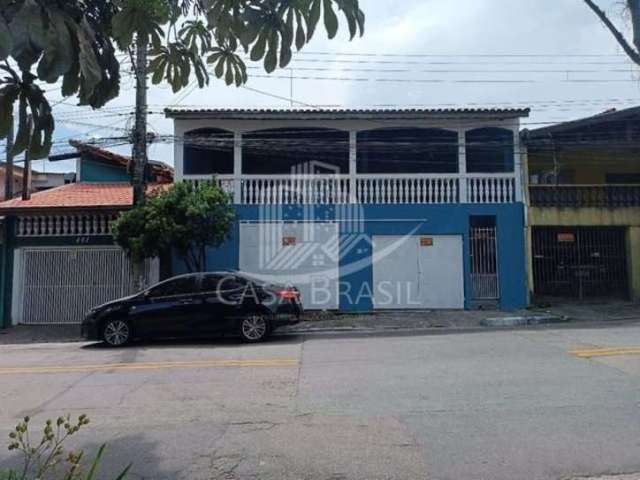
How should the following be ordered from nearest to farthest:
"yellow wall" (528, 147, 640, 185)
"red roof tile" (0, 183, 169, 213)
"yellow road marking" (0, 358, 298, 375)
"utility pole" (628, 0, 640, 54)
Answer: "utility pole" (628, 0, 640, 54) < "yellow road marking" (0, 358, 298, 375) < "red roof tile" (0, 183, 169, 213) < "yellow wall" (528, 147, 640, 185)

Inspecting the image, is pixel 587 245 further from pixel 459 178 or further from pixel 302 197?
pixel 302 197

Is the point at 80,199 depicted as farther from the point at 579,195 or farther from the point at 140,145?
the point at 579,195

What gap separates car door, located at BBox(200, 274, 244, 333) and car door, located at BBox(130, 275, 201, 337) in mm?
207

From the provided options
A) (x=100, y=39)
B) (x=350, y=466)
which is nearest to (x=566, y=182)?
(x=350, y=466)

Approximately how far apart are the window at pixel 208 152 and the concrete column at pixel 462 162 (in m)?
6.39

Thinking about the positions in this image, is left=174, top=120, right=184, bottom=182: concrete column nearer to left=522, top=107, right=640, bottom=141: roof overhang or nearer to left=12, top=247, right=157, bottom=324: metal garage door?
left=12, top=247, right=157, bottom=324: metal garage door

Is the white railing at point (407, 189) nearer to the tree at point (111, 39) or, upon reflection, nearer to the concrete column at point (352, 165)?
the concrete column at point (352, 165)

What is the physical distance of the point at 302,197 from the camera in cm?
1605

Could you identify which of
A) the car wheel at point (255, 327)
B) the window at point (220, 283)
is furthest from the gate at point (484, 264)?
the window at point (220, 283)

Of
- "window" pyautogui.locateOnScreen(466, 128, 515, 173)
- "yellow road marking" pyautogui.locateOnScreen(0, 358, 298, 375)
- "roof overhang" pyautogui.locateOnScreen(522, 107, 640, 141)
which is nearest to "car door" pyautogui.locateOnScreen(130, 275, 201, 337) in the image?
"yellow road marking" pyautogui.locateOnScreen(0, 358, 298, 375)

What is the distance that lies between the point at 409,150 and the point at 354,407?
12.4 meters

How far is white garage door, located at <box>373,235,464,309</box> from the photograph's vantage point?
51.9 ft

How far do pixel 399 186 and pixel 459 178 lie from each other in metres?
1.66

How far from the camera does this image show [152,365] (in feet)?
29.6
